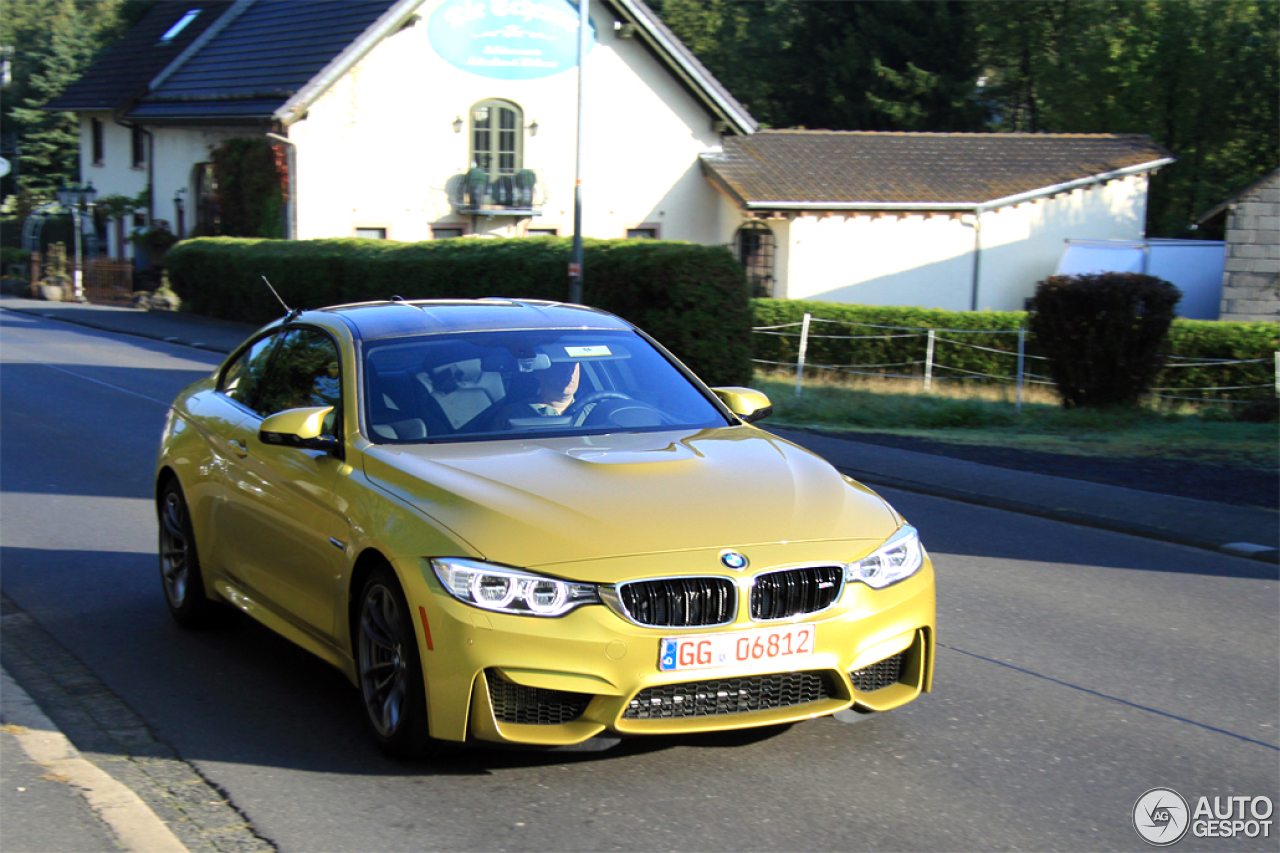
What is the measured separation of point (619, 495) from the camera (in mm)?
4641

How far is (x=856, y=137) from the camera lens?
40.0 metres

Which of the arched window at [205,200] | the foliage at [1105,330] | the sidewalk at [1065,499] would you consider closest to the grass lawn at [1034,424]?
the foliage at [1105,330]

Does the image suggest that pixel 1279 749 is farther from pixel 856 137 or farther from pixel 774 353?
pixel 856 137

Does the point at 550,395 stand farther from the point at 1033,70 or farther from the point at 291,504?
the point at 1033,70

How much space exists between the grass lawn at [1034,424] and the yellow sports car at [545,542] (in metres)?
8.78

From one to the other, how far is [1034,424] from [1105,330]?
154 centimetres

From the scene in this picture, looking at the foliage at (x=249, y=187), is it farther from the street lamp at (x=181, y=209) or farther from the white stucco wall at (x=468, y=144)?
the street lamp at (x=181, y=209)

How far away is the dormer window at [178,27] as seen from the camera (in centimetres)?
4150

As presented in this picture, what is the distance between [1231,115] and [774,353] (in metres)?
29.7

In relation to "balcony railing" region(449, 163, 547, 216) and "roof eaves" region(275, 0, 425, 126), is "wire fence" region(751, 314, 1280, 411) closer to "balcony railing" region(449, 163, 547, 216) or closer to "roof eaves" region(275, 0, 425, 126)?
"balcony railing" region(449, 163, 547, 216)

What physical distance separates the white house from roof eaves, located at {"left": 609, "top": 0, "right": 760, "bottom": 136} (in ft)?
0.21

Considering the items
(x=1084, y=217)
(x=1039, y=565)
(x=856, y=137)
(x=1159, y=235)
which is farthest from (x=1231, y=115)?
(x=1039, y=565)

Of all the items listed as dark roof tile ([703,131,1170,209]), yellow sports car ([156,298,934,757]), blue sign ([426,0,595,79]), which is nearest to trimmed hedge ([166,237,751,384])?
yellow sports car ([156,298,934,757])

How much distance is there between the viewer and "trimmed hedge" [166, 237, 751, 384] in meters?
18.1
